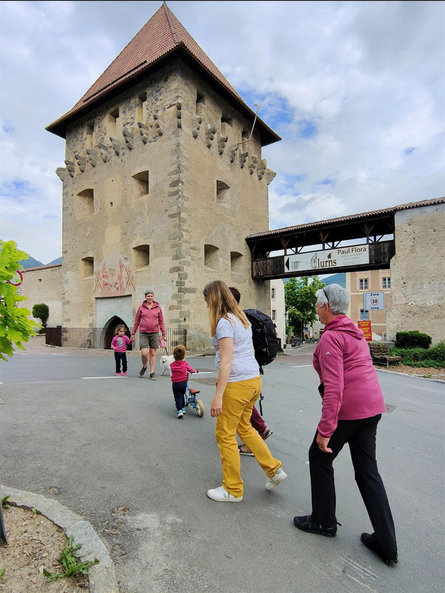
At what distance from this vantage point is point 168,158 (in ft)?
51.8

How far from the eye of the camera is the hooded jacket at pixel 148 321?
7.70 meters

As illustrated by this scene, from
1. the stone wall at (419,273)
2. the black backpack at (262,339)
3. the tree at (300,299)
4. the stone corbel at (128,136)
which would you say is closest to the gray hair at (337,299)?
the black backpack at (262,339)

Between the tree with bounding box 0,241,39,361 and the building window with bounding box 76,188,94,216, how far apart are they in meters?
19.1

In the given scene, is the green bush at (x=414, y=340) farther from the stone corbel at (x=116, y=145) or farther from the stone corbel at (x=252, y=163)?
the stone corbel at (x=116, y=145)

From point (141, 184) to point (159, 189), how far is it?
2.04 m

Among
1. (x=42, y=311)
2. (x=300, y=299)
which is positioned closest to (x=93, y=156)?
(x=42, y=311)

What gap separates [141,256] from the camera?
56.0 ft

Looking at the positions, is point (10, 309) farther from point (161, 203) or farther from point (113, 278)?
point (113, 278)

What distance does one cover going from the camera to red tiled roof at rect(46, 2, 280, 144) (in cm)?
1797

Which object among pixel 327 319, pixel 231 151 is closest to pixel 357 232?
pixel 231 151

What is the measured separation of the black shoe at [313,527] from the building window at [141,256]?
15.2 meters

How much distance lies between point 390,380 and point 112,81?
64.7ft

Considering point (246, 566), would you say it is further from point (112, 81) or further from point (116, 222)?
point (112, 81)

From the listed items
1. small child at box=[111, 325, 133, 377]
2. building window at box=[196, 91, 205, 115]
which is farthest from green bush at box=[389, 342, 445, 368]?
building window at box=[196, 91, 205, 115]
